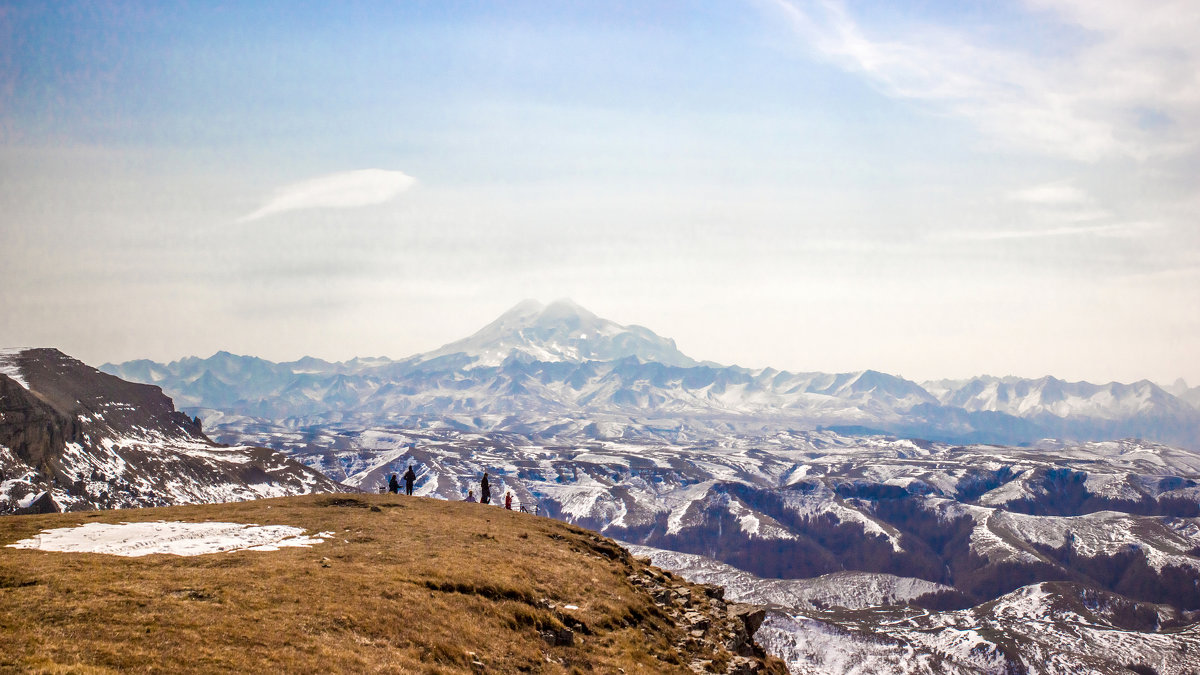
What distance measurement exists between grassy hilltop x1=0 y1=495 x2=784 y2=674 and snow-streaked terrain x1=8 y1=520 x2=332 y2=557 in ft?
5.92

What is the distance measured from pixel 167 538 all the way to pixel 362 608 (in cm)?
2142

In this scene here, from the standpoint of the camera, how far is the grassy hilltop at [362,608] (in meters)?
24.4

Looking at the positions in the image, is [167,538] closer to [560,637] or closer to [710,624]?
[560,637]

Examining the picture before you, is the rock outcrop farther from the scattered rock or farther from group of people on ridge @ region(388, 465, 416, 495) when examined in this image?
group of people on ridge @ region(388, 465, 416, 495)

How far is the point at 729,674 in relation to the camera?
37156 mm

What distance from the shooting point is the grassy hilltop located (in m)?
24.4

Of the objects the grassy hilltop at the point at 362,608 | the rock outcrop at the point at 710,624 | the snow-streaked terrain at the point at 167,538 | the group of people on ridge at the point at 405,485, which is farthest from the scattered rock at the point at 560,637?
the group of people on ridge at the point at 405,485

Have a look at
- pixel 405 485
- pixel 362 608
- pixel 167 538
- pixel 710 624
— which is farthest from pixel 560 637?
pixel 405 485

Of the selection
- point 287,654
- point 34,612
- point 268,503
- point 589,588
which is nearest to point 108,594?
point 34,612

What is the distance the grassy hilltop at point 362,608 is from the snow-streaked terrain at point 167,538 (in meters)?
1.80

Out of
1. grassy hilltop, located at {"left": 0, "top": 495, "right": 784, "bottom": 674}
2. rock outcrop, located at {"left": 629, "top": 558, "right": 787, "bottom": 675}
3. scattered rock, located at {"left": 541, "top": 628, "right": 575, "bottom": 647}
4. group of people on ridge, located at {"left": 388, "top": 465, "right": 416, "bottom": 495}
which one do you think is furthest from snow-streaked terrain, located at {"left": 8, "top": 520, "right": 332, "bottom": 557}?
group of people on ridge, located at {"left": 388, "top": 465, "right": 416, "bottom": 495}

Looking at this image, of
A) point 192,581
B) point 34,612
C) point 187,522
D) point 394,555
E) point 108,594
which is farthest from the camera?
point 187,522

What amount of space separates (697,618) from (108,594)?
31.9 m

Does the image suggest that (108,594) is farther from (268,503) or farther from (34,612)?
(268,503)
